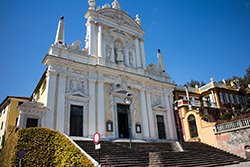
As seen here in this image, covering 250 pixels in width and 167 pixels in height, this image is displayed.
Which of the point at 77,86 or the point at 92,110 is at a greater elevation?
the point at 77,86

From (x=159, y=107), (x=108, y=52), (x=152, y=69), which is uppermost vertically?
(x=108, y=52)

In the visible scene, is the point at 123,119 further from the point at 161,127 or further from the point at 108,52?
the point at 108,52

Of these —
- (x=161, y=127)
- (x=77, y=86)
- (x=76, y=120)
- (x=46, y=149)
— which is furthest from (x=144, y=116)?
(x=46, y=149)

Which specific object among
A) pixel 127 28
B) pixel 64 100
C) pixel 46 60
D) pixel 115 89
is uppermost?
pixel 127 28

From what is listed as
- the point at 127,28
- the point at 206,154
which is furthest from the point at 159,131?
the point at 127,28

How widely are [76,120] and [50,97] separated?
2842 millimetres

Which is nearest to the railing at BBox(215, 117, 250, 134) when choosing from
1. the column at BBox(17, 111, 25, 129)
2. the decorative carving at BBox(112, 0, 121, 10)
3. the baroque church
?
the baroque church

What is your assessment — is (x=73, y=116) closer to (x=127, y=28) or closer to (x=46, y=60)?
(x=46, y=60)

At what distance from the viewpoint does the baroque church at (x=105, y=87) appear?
52.7ft

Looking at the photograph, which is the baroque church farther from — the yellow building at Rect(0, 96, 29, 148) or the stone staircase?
the yellow building at Rect(0, 96, 29, 148)

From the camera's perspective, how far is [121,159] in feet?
36.2

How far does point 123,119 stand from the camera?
19.8m

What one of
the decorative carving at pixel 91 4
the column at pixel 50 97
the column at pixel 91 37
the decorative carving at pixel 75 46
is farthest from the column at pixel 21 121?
the decorative carving at pixel 91 4

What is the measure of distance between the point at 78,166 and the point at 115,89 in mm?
10300
